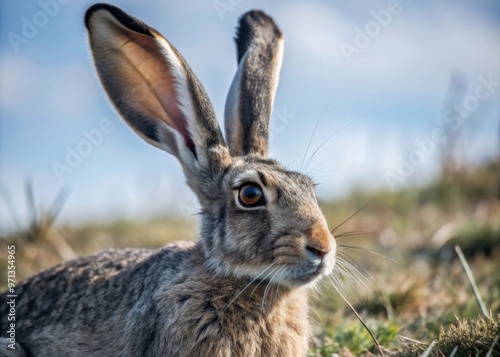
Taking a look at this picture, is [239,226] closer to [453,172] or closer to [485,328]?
[485,328]

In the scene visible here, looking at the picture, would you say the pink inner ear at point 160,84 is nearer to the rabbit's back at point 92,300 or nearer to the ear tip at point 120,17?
the ear tip at point 120,17

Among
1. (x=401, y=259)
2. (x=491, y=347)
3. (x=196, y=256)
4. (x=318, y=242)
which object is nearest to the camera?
(x=491, y=347)

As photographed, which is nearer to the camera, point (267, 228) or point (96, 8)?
point (267, 228)

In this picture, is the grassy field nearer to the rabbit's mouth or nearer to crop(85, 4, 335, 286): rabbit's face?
the rabbit's mouth

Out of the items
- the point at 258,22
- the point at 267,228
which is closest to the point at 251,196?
the point at 267,228

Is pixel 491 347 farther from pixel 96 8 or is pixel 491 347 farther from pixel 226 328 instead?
pixel 96 8

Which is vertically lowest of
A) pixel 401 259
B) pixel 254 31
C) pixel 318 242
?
pixel 401 259

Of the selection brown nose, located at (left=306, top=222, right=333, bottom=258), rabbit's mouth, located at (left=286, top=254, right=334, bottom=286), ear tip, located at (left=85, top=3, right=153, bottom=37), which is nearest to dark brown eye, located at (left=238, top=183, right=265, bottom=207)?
brown nose, located at (left=306, top=222, right=333, bottom=258)

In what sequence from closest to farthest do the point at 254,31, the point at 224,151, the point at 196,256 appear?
the point at 196,256 < the point at 224,151 < the point at 254,31

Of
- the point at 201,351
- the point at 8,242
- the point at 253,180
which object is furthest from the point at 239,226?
the point at 8,242
